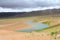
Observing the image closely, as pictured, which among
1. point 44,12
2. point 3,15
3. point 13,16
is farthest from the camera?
point 44,12

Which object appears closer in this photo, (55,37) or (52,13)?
(55,37)

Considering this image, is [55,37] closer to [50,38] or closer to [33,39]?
[50,38]

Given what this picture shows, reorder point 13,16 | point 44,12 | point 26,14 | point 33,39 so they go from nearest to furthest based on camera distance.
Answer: point 33,39 → point 13,16 → point 26,14 → point 44,12

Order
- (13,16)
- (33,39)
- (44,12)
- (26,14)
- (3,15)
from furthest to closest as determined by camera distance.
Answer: (44,12), (26,14), (13,16), (3,15), (33,39)

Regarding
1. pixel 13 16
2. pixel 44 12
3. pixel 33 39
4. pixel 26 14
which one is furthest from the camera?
pixel 44 12

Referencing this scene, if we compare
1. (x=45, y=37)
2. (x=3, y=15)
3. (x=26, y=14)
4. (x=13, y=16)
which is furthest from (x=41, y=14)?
(x=45, y=37)

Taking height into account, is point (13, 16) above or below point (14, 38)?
above

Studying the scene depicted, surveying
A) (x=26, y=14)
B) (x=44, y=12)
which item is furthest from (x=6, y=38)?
(x=44, y=12)

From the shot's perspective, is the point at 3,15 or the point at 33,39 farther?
the point at 3,15

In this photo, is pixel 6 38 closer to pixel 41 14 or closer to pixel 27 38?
pixel 27 38

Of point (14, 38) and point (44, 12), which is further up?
point (44, 12)
